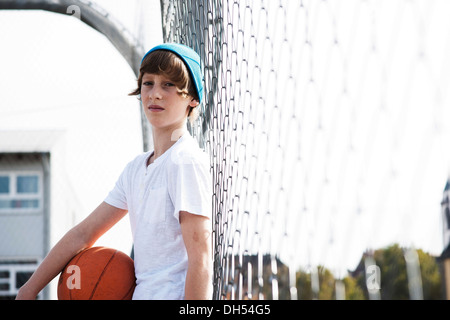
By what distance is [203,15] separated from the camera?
1879 millimetres

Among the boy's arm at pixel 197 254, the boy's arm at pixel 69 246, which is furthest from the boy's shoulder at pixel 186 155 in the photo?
the boy's arm at pixel 69 246

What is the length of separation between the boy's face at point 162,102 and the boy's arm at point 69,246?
25cm

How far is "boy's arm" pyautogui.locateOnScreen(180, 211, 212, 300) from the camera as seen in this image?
106 cm

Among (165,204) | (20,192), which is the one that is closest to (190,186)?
(165,204)

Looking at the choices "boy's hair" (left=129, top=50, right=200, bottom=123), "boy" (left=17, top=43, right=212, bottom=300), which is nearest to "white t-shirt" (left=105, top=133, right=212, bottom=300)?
"boy" (left=17, top=43, right=212, bottom=300)

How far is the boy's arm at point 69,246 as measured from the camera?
4.28 ft

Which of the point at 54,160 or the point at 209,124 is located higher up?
the point at 54,160

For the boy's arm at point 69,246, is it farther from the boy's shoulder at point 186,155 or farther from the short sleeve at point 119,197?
the boy's shoulder at point 186,155

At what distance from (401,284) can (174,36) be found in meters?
1.74

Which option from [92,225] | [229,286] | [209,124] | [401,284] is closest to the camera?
[401,284]
